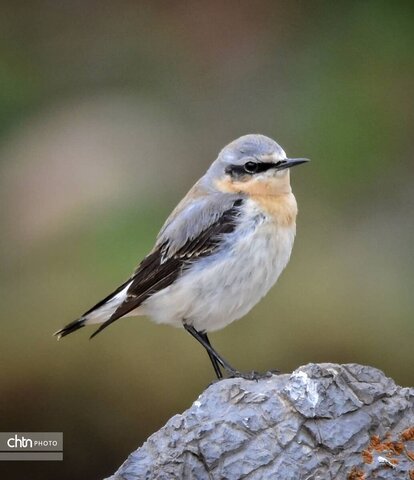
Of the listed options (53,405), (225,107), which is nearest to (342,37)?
(225,107)

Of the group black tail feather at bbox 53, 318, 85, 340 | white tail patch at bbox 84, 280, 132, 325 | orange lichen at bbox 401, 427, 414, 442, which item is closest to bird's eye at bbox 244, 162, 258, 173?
white tail patch at bbox 84, 280, 132, 325

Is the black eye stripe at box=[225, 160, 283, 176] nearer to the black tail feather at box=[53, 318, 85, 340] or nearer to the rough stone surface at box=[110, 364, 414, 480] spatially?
the black tail feather at box=[53, 318, 85, 340]

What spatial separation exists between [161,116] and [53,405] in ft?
11.8

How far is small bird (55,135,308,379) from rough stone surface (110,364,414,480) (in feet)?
3.12

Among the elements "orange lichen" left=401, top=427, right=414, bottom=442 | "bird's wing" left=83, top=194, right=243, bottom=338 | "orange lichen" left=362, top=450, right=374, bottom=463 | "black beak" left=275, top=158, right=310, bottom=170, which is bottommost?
"orange lichen" left=362, top=450, right=374, bottom=463

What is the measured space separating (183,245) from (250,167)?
526mm

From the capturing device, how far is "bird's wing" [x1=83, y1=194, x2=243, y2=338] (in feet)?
22.3

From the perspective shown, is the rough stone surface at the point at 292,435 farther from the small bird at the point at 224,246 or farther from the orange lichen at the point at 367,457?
the small bird at the point at 224,246

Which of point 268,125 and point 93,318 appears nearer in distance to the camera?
point 93,318

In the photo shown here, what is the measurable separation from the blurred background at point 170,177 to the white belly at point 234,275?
227cm

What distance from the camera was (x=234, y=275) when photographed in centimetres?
671

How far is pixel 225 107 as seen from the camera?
39.7 ft

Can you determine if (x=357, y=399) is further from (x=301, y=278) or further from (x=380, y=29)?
(x=380, y=29)

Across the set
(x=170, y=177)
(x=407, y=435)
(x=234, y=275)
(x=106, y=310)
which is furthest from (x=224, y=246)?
(x=170, y=177)
